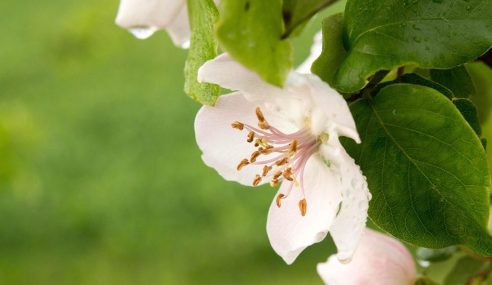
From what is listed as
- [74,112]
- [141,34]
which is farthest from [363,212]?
[74,112]

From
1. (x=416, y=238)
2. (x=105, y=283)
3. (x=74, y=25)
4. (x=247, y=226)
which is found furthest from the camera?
(x=74, y=25)

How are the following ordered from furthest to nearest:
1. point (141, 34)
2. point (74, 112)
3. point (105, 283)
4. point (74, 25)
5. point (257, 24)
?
point (74, 25) → point (74, 112) → point (105, 283) → point (141, 34) → point (257, 24)

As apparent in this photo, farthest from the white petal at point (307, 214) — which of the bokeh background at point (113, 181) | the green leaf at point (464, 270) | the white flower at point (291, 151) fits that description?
the bokeh background at point (113, 181)

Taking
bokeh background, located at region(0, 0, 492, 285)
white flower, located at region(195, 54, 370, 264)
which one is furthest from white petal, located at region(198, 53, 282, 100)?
bokeh background, located at region(0, 0, 492, 285)

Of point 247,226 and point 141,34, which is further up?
point 141,34

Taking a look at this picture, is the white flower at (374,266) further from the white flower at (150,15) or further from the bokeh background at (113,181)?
the bokeh background at (113,181)

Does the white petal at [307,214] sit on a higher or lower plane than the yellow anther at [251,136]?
lower

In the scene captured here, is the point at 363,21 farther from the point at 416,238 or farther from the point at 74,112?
the point at 74,112

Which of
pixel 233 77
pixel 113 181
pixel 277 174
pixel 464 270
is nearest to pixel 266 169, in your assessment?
pixel 277 174
